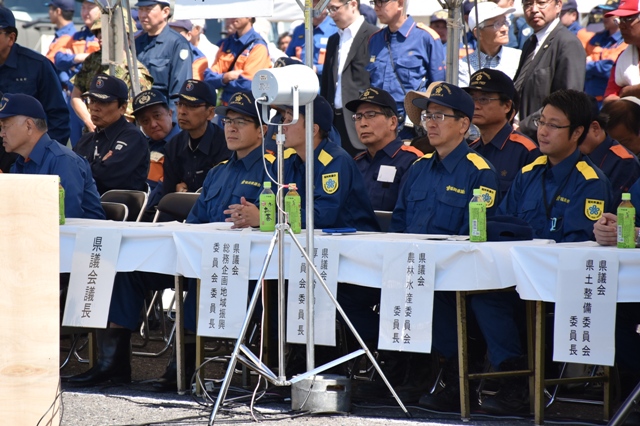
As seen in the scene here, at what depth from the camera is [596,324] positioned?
15.4 ft

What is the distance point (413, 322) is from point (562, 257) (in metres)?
0.81

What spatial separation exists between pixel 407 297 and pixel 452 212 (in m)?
0.85

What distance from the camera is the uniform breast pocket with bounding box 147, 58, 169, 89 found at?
33.6 ft

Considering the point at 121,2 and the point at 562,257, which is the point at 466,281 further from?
the point at 121,2

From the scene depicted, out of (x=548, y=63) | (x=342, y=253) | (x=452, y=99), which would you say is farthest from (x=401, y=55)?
(x=342, y=253)

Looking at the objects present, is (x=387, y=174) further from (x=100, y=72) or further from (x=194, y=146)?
(x=100, y=72)

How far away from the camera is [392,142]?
22.9 feet

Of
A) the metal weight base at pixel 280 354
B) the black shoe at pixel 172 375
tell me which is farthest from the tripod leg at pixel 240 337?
the black shoe at pixel 172 375

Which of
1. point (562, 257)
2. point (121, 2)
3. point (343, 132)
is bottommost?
point (562, 257)

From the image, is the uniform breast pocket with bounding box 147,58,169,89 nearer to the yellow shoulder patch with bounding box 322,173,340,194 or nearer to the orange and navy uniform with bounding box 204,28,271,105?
the orange and navy uniform with bounding box 204,28,271,105

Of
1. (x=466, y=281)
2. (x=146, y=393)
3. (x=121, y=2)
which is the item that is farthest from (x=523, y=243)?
(x=121, y=2)

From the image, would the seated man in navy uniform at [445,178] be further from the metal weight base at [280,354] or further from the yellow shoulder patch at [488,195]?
the metal weight base at [280,354]

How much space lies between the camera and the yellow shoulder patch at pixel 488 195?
5.73m

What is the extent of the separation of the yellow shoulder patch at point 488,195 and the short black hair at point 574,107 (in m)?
0.53
